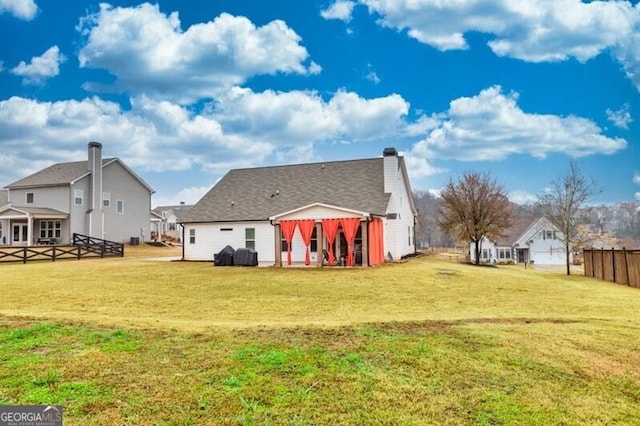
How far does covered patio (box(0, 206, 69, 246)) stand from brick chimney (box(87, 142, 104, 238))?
6.65 ft

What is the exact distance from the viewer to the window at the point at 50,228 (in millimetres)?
36969

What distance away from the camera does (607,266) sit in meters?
21.1

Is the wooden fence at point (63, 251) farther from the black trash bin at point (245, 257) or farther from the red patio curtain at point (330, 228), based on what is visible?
the red patio curtain at point (330, 228)

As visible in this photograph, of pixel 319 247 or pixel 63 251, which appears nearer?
pixel 319 247

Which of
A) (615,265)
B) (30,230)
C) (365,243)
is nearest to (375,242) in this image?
(365,243)

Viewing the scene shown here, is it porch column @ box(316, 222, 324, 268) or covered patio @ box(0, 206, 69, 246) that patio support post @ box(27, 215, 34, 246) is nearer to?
covered patio @ box(0, 206, 69, 246)

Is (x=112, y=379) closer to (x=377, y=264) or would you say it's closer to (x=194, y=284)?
(x=194, y=284)

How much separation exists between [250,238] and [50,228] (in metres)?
23.1

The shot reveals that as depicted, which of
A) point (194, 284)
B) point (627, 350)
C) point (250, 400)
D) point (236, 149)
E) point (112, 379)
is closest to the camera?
point (250, 400)

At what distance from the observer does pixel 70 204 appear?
3622 cm

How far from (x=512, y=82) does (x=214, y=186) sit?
70.9ft

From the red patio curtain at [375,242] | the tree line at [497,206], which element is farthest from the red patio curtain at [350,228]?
the tree line at [497,206]

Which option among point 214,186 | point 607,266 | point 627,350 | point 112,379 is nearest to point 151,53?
point 214,186

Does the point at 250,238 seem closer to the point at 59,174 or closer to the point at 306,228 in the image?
the point at 306,228
